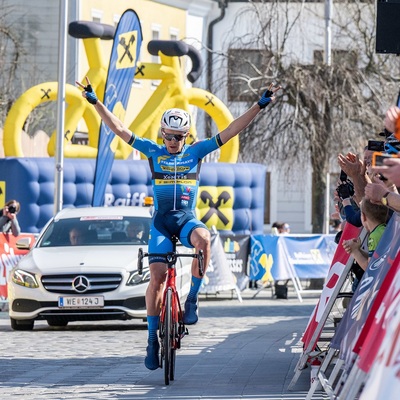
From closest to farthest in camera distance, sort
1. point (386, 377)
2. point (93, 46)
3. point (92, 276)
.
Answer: point (386, 377)
point (92, 276)
point (93, 46)

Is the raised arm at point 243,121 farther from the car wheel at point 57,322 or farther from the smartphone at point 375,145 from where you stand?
the car wheel at point 57,322

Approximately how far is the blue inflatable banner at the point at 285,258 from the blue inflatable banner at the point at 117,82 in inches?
123

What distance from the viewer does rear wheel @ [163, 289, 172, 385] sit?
460 inches

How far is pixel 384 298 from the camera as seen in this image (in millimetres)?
7281

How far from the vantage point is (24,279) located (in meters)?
18.1

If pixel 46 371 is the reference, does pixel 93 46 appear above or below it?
above

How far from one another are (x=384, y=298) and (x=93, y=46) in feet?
89.0

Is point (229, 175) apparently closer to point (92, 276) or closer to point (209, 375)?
point (92, 276)

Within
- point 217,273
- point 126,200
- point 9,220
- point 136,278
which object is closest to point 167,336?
point 136,278

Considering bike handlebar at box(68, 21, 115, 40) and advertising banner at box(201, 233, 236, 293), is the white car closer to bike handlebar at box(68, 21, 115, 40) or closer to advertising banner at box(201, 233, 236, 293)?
advertising banner at box(201, 233, 236, 293)

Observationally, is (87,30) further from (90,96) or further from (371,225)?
(371,225)

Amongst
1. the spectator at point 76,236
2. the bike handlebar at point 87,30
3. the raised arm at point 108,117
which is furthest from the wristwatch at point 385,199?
the bike handlebar at point 87,30

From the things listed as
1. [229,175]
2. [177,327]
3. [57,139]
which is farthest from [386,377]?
[229,175]

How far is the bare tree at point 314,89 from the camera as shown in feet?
123
